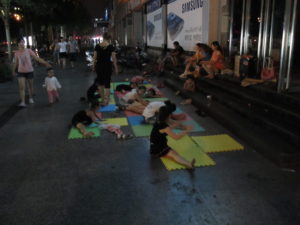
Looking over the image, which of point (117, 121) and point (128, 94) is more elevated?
point (128, 94)

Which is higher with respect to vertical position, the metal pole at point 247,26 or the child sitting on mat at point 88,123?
the metal pole at point 247,26

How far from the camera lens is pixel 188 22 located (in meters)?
13.2

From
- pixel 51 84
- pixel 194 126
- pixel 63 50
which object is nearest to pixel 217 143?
pixel 194 126

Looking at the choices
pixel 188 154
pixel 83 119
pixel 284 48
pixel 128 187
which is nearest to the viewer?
pixel 128 187

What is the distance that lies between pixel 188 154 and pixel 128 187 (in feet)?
4.88

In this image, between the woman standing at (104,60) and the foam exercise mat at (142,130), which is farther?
the woman standing at (104,60)

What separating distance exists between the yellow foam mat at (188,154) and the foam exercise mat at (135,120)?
130 cm

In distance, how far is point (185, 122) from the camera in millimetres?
7121

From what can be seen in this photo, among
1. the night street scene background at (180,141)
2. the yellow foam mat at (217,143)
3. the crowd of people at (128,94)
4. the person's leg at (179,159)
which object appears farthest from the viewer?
the yellow foam mat at (217,143)

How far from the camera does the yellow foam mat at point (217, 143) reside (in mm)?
5414

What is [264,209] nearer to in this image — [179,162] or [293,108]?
[179,162]

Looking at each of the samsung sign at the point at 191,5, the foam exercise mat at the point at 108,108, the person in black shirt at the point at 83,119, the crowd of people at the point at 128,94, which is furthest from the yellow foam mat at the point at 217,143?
the samsung sign at the point at 191,5

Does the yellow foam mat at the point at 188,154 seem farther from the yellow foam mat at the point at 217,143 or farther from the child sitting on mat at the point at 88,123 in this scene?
the child sitting on mat at the point at 88,123

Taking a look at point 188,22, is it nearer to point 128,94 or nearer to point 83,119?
point 128,94
